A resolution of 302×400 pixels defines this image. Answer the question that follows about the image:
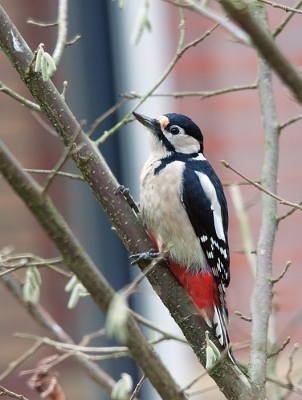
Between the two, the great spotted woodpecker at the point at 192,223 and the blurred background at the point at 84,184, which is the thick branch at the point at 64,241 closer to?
the great spotted woodpecker at the point at 192,223

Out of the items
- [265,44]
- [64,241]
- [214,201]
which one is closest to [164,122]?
[214,201]

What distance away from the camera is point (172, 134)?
266cm

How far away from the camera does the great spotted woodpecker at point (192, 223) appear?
2.38 meters

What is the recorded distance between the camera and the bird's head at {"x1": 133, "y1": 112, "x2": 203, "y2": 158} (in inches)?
104

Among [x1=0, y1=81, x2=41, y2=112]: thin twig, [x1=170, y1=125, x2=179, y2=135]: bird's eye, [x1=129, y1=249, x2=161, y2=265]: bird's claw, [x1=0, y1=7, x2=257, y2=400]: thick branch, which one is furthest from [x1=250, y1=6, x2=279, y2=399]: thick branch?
[x1=0, y1=81, x2=41, y2=112]: thin twig

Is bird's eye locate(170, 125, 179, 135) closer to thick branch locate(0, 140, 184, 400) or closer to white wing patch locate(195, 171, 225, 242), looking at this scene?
white wing patch locate(195, 171, 225, 242)

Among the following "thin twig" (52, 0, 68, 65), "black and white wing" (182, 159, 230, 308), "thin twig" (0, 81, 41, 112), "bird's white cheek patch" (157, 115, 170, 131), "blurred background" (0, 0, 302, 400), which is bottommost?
"black and white wing" (182, 159, 230, 308)

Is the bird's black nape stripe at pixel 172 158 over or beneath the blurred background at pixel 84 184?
beneath

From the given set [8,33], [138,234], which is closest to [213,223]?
[138,234]

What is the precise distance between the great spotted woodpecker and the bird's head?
67mm

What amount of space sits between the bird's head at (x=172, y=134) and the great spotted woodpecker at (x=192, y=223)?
2.6 inches

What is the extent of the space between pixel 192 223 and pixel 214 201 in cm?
11

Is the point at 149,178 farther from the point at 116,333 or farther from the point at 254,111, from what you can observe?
the point at 254,111

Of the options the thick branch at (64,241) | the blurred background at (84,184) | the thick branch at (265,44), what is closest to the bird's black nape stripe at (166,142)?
the blurred background at (84,184)
